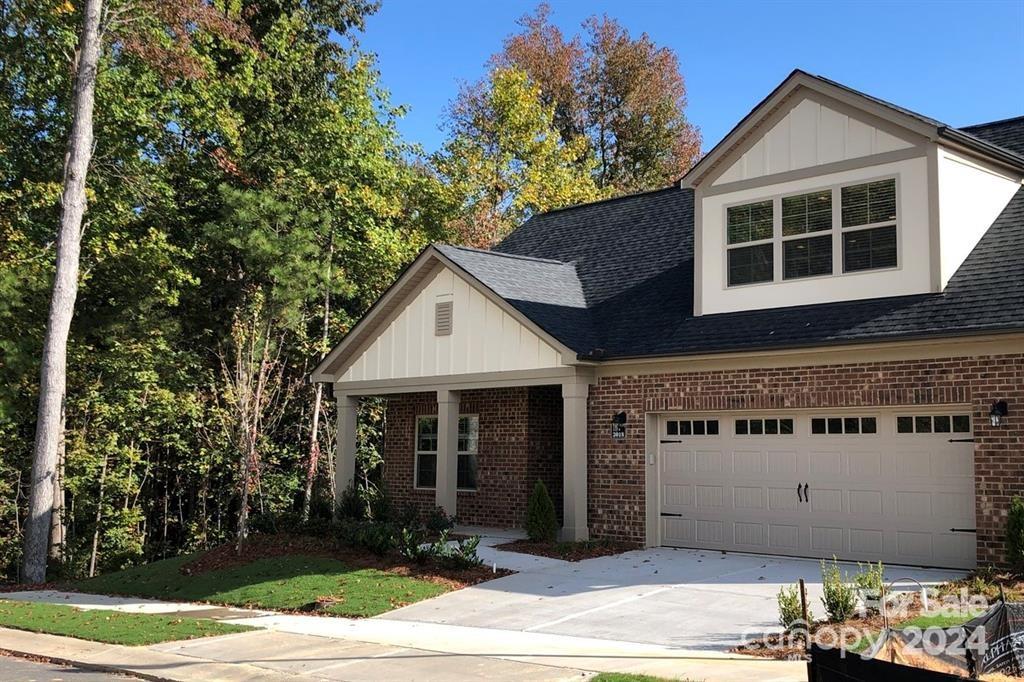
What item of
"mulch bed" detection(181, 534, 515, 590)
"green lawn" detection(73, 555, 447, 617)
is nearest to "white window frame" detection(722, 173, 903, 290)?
"mulch bed" detection(181, 534, 515, 590)

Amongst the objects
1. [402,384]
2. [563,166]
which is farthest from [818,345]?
[563,166]

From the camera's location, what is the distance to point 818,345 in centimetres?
1409

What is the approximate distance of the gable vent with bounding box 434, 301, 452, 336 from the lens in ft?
61.8

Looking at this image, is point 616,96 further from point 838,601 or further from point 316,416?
point 838,601

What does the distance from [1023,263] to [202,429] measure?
20031 millimetres

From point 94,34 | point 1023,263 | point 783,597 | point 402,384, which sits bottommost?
point 783,597

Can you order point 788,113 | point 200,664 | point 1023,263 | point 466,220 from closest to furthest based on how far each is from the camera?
point 200,664 < point 1023,263 < point 788,113 < point 466,220

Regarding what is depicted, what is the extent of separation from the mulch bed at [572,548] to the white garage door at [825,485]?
864mm

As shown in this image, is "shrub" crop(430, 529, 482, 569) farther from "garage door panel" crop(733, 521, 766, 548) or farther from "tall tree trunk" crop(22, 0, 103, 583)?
"tall tree trunk" crop(22, 0, 103, 583)

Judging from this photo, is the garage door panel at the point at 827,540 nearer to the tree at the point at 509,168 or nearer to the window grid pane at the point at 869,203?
the window grid pane at the point at 869,203

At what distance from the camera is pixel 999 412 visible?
41.5ft

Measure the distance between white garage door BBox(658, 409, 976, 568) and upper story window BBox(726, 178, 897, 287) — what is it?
2307mm

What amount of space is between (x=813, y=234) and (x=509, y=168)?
27039 mm

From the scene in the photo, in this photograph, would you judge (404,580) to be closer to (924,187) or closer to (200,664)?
(200,664)
